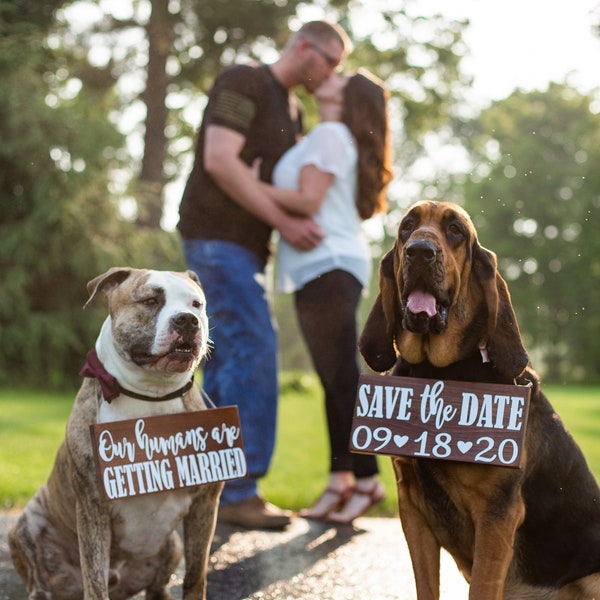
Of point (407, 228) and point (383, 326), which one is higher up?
point (407, 228)

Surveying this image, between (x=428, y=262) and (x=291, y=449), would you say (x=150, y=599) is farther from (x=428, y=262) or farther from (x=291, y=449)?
(x=291, y=449)

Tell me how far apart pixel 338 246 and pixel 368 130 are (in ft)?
2.31

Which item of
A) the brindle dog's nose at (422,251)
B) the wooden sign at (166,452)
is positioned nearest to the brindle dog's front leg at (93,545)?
the wooden sign at (166,452)

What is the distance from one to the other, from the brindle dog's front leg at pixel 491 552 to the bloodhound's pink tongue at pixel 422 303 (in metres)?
0.68

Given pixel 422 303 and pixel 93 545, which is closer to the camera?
pixel 422 303

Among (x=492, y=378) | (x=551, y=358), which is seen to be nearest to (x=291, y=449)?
(x=492, y=378)

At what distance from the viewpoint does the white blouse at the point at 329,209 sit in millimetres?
4965

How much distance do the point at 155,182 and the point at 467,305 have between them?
15059 millimetres

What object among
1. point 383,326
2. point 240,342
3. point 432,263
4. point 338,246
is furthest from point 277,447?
point 432,263

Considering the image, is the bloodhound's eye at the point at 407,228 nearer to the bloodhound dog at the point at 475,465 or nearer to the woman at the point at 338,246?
the bloodhound dog at the point at 475,465

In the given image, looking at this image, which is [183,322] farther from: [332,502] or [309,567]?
[332,502]

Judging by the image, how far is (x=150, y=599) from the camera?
3574mm

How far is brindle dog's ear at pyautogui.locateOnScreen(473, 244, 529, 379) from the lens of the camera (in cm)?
287

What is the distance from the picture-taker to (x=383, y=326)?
315 centimetres
